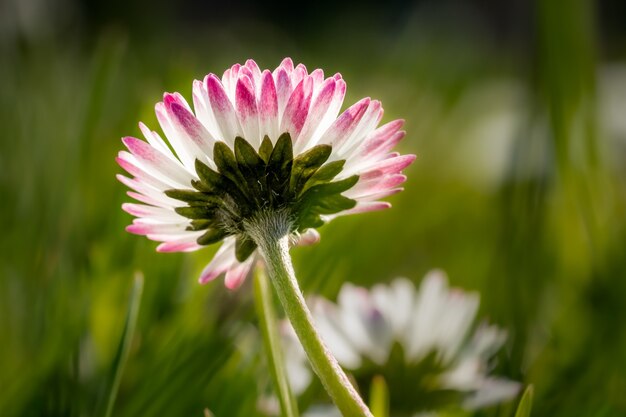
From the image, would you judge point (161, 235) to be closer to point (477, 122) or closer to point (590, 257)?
point (590, 257)

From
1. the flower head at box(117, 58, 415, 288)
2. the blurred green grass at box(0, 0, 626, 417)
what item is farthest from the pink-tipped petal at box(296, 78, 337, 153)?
the blurred green grass at box(0, 0, 626, 417)

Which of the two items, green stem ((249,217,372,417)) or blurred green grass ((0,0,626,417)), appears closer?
green stem ((249,217,372,417))

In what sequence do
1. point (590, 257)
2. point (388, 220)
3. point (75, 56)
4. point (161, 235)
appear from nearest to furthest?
point (161, 235) < point (590, 257) < point (388, 220) < point (75, 56)

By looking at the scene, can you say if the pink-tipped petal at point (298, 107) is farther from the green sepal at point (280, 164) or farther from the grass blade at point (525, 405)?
the grass blade at point (525, 405)

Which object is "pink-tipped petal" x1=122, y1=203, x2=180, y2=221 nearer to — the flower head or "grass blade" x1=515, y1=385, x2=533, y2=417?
the flower head

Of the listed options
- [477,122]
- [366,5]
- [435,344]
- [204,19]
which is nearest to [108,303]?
[435,344]

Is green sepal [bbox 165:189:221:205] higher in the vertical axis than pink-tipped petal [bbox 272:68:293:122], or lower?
lower

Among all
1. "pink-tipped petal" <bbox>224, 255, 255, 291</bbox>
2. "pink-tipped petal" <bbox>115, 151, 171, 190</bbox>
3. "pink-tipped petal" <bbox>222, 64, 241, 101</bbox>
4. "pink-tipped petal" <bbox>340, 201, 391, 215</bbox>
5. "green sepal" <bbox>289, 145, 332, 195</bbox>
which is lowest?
"pink-tipped petal" <bbox>224, 255, 255, 291</bbox>
